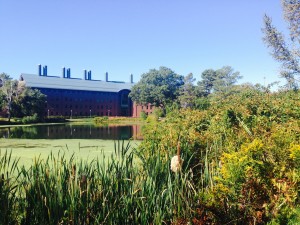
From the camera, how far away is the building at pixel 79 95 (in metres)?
63.7

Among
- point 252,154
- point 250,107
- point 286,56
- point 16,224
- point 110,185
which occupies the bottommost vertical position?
point 16,224

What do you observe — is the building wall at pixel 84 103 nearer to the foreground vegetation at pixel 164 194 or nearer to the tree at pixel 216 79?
the tree at pixel 216 79

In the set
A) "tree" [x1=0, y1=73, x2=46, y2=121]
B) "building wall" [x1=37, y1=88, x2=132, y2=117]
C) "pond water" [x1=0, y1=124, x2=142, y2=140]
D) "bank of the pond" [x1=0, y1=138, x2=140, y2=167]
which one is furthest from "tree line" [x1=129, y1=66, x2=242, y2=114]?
"bank of the pond" [x1=0, y1=138, x2=140, y2=167]

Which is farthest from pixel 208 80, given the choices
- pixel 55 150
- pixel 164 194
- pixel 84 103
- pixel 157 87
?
pixel 164 194

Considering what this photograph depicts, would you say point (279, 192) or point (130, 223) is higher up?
point (279, 192)

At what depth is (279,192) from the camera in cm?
276

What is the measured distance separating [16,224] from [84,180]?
790 millimetres

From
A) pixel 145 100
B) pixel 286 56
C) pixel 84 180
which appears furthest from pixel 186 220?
pixel 145 100

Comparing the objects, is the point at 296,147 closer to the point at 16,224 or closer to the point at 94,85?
the point at 16,224

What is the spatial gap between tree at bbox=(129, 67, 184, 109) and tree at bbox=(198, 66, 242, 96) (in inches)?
179

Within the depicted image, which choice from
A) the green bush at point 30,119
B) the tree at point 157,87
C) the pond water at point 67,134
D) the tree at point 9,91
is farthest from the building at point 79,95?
the pond water at point 67,134

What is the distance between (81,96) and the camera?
2719 inches

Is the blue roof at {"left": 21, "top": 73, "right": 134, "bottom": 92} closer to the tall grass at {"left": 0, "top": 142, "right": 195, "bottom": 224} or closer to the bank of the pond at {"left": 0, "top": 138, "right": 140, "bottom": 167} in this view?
the bank of the pond at {"left": 0, "top": 138, "right": 140, "bottom": 167}

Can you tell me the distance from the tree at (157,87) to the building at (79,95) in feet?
24.8
